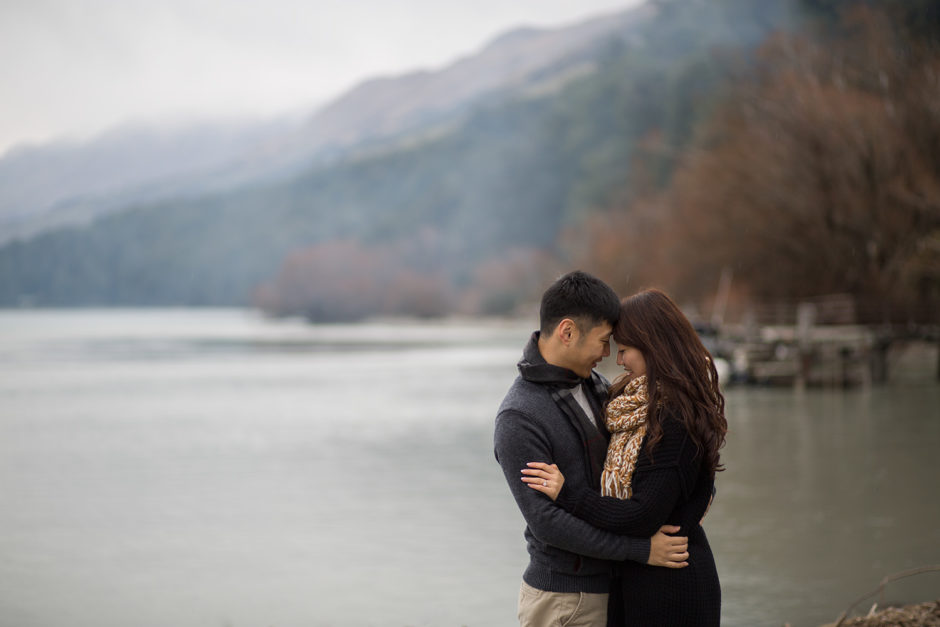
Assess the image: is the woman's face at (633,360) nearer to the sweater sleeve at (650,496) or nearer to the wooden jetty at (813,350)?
the sweater sleeve at (650,496)

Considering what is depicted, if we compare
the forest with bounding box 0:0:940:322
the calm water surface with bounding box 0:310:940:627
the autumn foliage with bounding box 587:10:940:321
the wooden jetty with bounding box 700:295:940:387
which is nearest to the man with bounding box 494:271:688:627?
the forest with bounding box 0:0:940:322

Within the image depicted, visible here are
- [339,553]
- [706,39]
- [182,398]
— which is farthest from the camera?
[706,39]

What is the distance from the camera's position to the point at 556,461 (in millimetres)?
2854

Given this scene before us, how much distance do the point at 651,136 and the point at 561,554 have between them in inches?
3101

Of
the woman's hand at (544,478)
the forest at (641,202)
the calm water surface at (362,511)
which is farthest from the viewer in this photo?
the forest at (641,202)

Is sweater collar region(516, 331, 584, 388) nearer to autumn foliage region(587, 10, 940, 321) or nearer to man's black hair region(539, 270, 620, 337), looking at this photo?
man's black hair region(539, 270, 620, 337)

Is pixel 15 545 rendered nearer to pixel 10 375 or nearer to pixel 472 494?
pixel 472 494

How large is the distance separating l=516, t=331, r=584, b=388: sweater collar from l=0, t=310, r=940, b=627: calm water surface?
479cm

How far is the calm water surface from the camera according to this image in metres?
8.09

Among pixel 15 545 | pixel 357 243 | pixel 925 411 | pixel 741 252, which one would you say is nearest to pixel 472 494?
pixel 15 545

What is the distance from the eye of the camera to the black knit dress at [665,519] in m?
2.80

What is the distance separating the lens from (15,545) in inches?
416

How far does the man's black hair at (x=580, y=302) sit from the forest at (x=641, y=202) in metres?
1.63

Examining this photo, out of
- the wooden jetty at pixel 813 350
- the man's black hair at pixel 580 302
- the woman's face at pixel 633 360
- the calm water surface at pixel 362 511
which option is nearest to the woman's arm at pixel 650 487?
the woman's face at pixel 633 360
